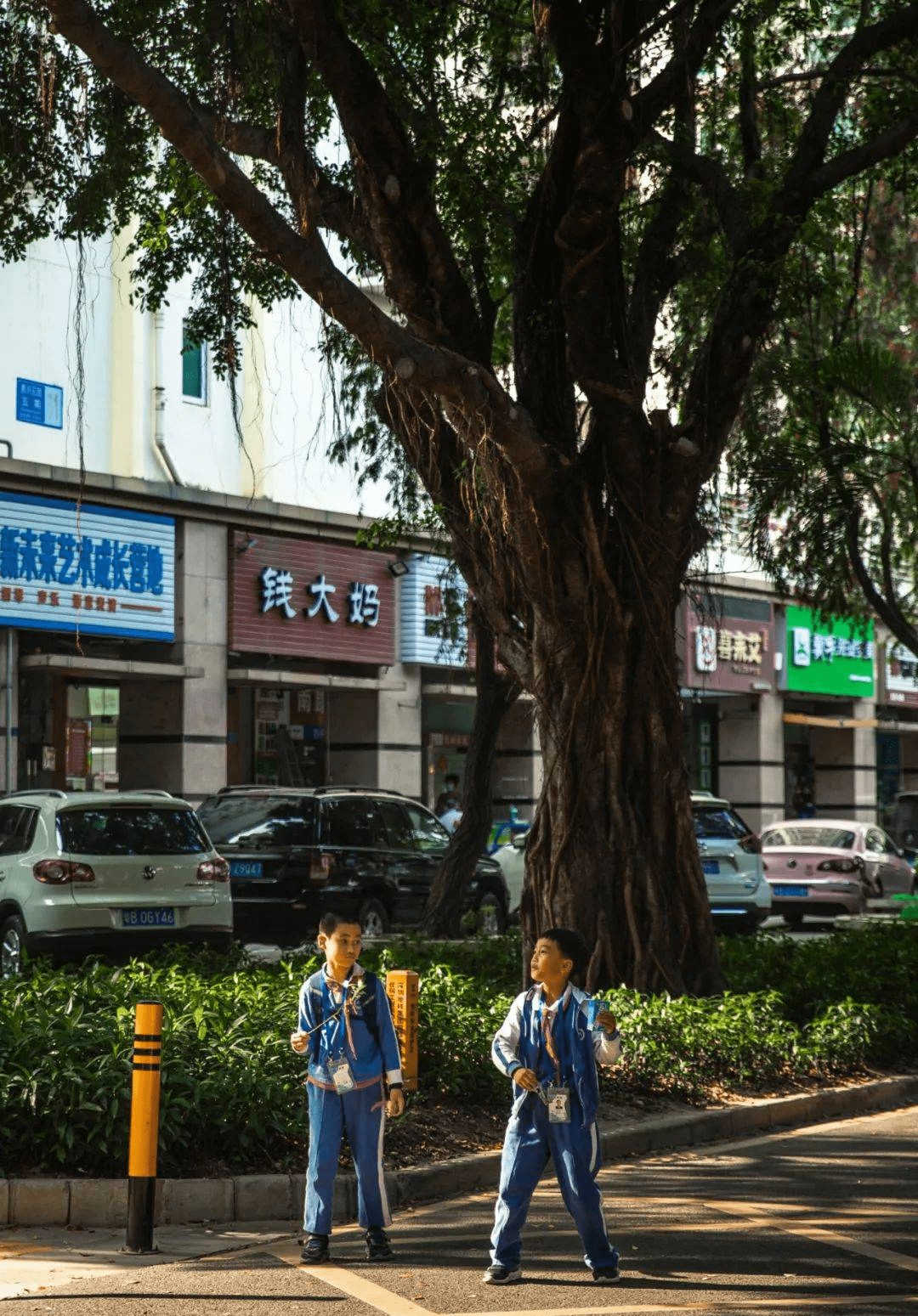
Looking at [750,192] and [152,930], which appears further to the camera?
[152,930]

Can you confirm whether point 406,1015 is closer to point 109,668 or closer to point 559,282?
point 559,282

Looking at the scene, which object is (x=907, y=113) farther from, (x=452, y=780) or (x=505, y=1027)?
(x=452, y=780)

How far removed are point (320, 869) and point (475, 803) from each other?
1737 mm

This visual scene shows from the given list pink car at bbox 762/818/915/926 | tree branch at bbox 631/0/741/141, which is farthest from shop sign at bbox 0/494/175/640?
tree branch at bbox 631/0/741/141

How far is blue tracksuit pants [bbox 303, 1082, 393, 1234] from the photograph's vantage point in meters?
6.43

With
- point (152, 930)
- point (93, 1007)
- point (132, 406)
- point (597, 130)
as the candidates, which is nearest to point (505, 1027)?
point (93, 1007)

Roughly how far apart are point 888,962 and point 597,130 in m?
6.84

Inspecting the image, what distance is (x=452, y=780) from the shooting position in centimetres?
2672

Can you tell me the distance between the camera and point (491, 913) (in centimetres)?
2078

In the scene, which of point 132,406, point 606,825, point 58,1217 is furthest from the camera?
point 132,406

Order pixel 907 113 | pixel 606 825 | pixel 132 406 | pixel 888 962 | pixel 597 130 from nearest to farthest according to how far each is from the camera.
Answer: pixel 597 130 → pixel 606 825 → pixel 907 113 → pixel 888 962 → pixel 132 406

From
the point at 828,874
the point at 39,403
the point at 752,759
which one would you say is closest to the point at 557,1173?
the point at 39,403

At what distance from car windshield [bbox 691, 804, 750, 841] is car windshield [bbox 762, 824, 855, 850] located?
282 centimetres

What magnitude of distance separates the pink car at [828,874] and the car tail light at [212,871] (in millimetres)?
10840
